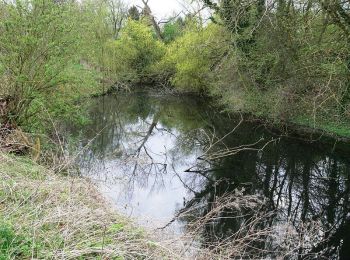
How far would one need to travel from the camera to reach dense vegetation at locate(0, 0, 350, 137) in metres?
→ 11.8

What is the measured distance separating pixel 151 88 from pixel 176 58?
25.1ft

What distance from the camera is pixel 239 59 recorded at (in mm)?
17875

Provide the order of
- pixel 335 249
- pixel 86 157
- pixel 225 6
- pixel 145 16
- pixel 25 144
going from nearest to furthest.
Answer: pixel 335 249 → pixel 25 144 → pixel 86 157 → pixel 225 6 → pixel 145 16

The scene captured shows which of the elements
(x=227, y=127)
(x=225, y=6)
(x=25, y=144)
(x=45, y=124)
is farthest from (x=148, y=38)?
(x=25, y=144)

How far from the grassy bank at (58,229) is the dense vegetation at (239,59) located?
20.1 ft

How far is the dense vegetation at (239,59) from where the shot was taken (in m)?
11.8

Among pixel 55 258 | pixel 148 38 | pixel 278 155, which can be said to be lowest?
pixel 55 258

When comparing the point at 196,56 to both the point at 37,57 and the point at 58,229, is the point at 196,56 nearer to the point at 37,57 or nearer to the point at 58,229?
the point at 37,57

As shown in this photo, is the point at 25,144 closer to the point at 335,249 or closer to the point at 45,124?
the point at 45,124

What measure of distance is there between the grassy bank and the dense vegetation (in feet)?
20.1

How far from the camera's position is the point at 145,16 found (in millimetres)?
43500

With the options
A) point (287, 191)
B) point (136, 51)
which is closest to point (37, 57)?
point (287, 191)

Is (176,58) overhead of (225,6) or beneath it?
overhead

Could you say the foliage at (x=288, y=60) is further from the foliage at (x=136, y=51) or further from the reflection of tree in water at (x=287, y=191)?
the foliage at (x=136, y=51)
